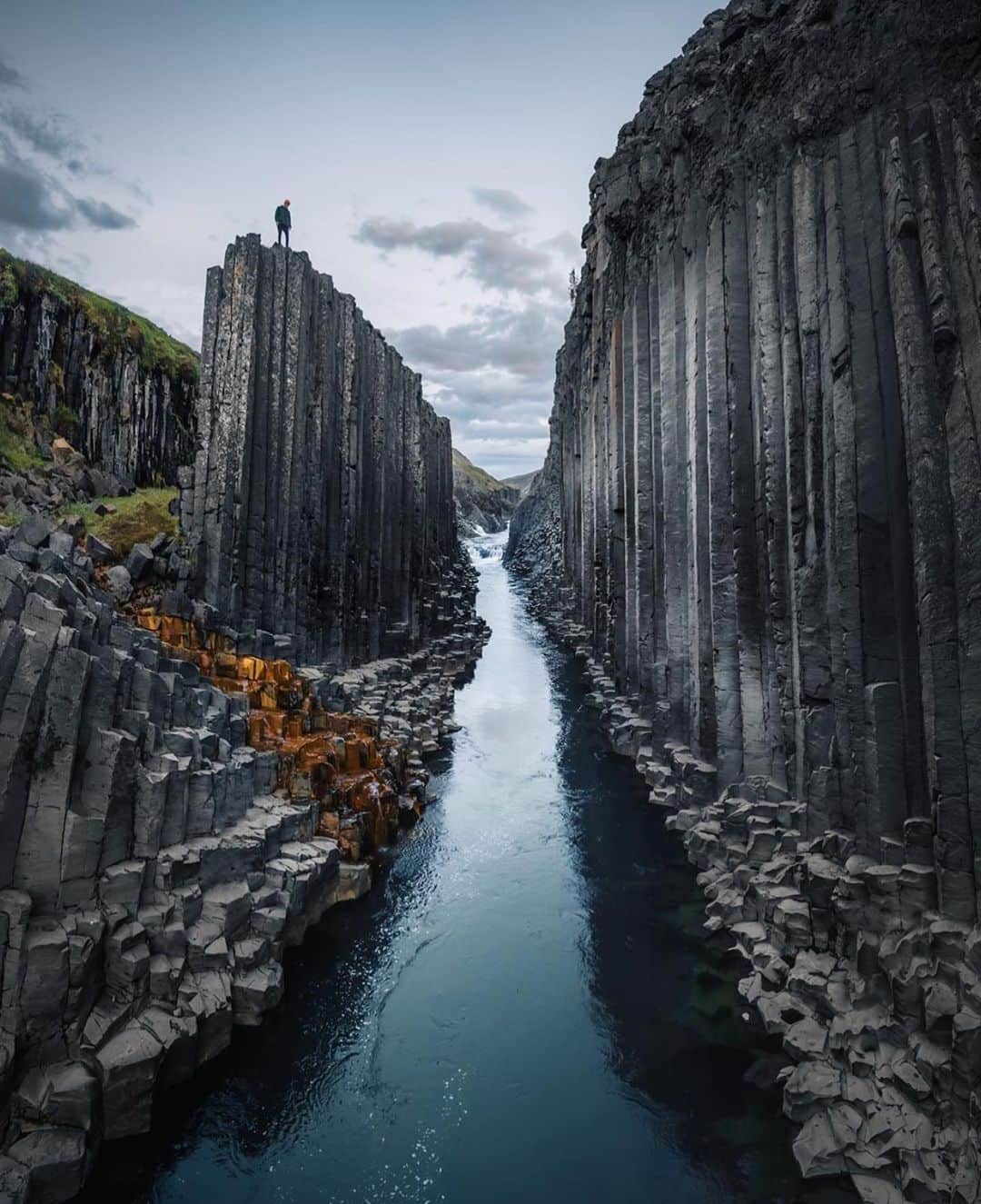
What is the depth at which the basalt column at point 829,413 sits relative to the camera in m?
9.12

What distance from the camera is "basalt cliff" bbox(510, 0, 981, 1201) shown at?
28.1ft

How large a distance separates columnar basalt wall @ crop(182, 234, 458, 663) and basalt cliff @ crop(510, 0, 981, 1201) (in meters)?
11.0

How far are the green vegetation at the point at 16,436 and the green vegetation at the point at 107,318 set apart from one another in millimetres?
3403

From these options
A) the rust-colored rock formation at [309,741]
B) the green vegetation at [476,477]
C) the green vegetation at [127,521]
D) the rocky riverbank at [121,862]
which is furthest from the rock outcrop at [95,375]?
the green vegetation at [476,477]

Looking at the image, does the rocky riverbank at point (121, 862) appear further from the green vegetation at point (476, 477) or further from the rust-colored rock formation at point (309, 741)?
the green vegetation at point (476, 477)

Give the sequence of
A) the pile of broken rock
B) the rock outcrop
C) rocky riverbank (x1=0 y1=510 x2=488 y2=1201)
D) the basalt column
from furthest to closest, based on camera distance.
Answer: the rock outcrop, the basalt column, rocky riverbank (x1=0 y1=510 x2=488 y2=1201), the pile of broken rock

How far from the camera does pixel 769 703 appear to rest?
13.9 meters

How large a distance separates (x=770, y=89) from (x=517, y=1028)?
58.1ft

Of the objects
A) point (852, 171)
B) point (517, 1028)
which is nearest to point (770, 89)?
point (852, 171)

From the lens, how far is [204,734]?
12406 millimetres

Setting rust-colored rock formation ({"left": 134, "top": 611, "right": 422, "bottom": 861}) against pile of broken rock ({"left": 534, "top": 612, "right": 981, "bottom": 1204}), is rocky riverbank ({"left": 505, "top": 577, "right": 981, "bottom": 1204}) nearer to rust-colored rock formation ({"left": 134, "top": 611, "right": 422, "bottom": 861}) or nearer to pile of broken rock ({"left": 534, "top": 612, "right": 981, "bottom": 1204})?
pile of broken rock ({"left": 534, "top": 612, "right": 981, "bottom": 1204})

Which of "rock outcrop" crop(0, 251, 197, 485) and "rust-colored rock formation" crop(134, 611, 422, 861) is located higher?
"rock outcrop" crop(0, 251, 197, 485)

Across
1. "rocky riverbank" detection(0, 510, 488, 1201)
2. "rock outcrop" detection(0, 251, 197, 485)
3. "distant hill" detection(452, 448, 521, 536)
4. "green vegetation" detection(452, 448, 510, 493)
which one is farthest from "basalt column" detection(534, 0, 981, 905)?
"green vegetation" detection(452, 448, 510, 493)

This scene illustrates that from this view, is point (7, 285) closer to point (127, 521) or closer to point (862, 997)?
point (127, 521)
